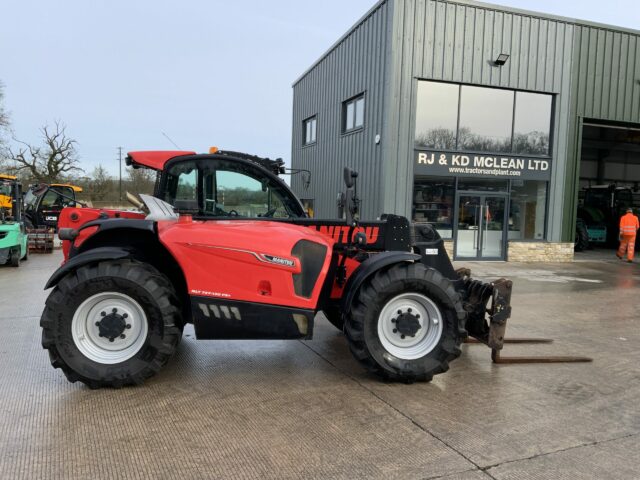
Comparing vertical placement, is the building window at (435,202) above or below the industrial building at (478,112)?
below

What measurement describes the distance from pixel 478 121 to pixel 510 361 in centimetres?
1123

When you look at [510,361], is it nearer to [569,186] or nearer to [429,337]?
[429,337]

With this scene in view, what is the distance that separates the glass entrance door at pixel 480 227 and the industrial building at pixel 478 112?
4 centimetres

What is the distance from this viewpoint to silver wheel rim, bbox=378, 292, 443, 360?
4719 millimetres

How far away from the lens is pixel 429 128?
48.7ft

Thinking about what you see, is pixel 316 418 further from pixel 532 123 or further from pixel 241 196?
pixel 532 123

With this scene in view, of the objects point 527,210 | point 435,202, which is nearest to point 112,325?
point 435,202

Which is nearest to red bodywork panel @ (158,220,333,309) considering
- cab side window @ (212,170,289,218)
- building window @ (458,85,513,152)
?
cab side window @ (212,170,289,218)

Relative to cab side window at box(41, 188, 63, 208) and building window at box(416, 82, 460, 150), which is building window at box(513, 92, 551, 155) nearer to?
building window at box(416, 82, 460, 150)

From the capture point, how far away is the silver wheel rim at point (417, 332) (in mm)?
4719

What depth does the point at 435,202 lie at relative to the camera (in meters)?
15.1

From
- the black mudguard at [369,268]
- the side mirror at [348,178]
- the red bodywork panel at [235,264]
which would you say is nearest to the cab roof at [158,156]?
the red bodywork panel at [235,264]

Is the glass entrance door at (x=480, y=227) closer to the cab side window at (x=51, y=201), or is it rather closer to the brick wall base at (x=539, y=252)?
the brick wall base at (x=539, y=252)

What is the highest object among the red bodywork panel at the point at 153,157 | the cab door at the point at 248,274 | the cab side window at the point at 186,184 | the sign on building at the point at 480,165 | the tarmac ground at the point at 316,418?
the sign on building at the point at 480,165
